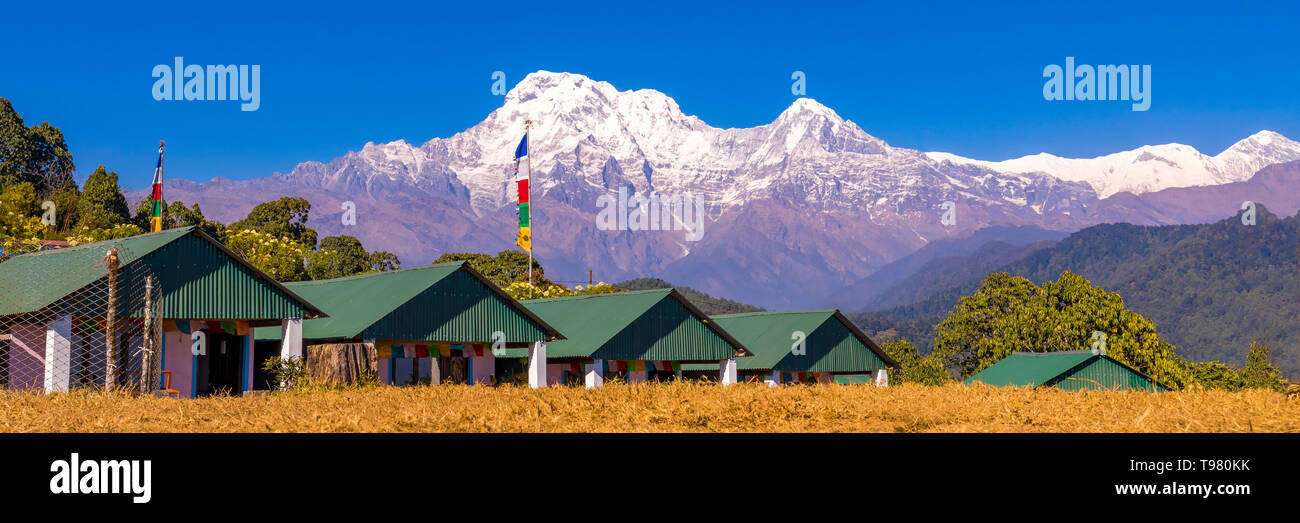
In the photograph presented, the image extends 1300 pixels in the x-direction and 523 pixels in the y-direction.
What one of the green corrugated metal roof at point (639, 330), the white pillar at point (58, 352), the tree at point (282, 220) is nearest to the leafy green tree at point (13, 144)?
the tree at point (282, 220)

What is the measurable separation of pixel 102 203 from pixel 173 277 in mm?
73062

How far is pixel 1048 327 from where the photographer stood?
3231 inches

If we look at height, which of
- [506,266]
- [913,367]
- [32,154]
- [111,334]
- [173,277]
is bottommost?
[913,367]

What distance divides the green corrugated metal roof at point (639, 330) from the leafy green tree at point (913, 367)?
21.3 metres

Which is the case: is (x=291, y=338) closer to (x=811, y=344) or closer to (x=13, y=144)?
(x=811, y=344)

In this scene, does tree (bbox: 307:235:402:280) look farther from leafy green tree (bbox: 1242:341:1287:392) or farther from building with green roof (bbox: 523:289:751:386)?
leafy green tree (bbox: 1242:341:1287:392)

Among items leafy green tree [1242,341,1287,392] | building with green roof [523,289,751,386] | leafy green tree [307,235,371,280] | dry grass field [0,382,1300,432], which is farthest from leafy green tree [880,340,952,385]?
leafy green tree [307,235,371,280]

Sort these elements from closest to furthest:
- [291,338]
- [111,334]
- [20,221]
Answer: [111,334], [291,338], [20,221]

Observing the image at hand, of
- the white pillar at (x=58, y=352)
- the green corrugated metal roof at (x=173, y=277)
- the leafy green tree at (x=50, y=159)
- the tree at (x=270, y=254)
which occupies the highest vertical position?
the leafy green tree at (x=50, y=159)

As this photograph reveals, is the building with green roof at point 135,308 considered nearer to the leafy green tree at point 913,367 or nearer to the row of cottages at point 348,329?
the row of cottages at point 348,329

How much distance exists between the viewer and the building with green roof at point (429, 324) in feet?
134

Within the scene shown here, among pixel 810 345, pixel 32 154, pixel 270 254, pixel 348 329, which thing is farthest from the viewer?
pixel 32 154

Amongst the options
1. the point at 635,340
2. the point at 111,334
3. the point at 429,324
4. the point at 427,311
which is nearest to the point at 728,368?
the point at 635,340
